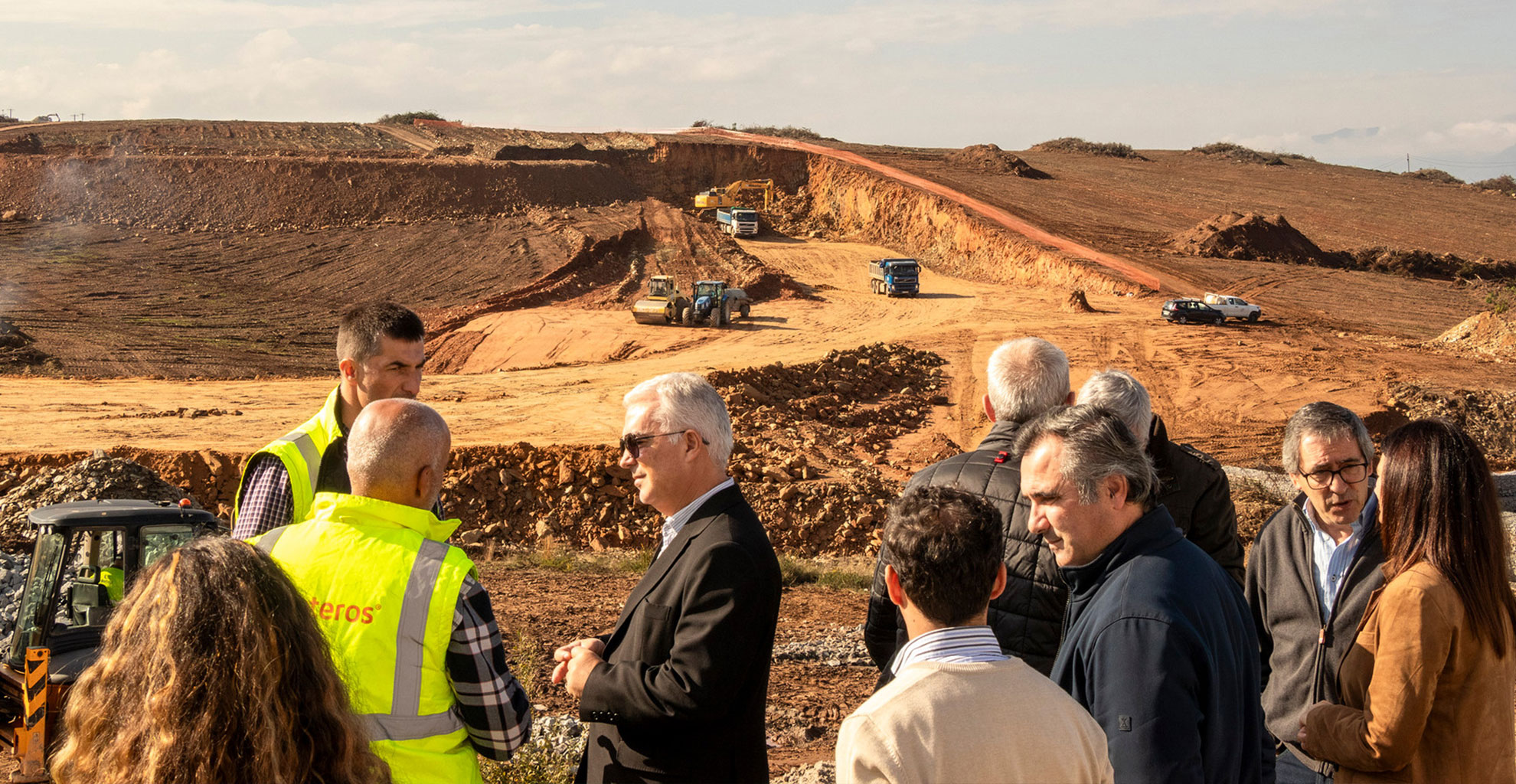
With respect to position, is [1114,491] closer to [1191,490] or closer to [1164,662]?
[1164,662]

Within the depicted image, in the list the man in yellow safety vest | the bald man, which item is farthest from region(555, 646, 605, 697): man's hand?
the man in yellow safety vest

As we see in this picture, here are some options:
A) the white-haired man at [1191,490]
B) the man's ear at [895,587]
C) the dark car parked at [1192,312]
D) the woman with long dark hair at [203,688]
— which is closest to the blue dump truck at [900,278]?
the dark car parked at [1192,312]

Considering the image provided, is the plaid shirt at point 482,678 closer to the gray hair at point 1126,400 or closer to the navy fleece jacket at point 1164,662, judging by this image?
the navy fleece jacket at point 1164,662

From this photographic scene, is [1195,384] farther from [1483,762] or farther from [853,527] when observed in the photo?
[1483,762]

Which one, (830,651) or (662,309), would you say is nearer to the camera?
(830,651)

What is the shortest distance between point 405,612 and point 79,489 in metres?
11.8

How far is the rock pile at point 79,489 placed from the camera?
12242mm

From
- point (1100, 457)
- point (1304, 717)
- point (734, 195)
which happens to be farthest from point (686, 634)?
point (734, 195)

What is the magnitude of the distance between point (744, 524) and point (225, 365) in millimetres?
22976

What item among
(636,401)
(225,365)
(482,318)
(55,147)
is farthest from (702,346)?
(55,147)

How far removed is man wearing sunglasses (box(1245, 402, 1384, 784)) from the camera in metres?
3.73

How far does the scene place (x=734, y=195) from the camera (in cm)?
4497

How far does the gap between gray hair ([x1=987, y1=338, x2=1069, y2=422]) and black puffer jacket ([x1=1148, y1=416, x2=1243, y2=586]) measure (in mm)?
461

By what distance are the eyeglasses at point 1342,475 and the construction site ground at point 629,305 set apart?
13.5 ft
